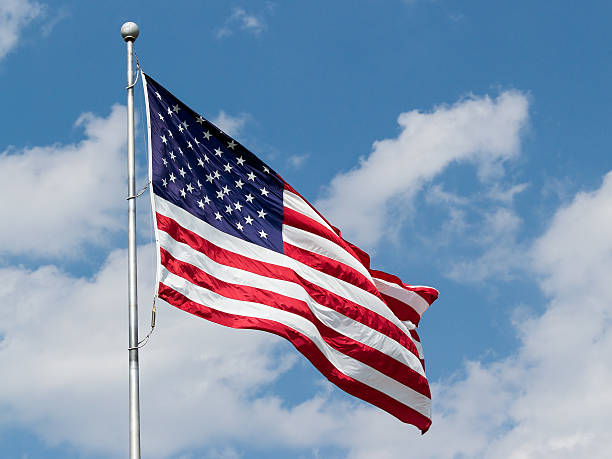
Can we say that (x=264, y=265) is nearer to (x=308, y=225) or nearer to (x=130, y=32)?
(x=308, y=225)

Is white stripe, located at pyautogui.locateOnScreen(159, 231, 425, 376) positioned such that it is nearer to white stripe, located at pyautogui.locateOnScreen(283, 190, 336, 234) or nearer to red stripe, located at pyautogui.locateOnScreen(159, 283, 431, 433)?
red stripe, located at pyautogui.locateOnScreen(159, 283, 431, 433)

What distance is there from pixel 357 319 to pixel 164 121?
5928 millimetres

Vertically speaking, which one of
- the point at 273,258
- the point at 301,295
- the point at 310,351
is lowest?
the point at 310,351

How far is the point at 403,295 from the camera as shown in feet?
80.9

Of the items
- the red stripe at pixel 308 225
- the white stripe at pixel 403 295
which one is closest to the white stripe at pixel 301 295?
the red stripe at pixel 308 225

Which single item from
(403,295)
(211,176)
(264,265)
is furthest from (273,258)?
(403,295)

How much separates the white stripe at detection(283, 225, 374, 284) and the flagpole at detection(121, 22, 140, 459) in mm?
4230

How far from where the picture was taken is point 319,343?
1978 cm

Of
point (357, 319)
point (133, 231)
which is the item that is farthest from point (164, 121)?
point (357, 319)

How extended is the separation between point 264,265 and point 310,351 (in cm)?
194

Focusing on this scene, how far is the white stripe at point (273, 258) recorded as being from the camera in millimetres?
18406

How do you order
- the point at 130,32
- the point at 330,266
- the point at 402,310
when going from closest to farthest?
the point at 130,32 < the point at 330,266 < the point at 402,310

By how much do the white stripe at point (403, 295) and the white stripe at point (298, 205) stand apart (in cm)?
312

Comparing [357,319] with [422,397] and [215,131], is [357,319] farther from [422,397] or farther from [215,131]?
[215,131]
